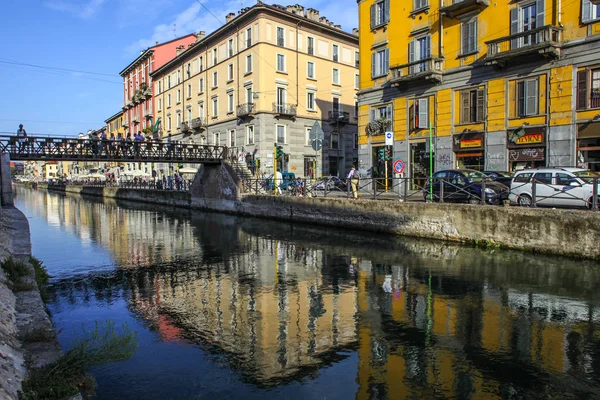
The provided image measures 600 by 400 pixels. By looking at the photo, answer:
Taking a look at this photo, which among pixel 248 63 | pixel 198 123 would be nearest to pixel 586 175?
pixel 248 63

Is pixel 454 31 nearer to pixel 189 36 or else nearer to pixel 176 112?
pixel 176 112

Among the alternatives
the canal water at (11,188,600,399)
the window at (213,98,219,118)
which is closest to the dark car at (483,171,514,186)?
the canal water at (11,188,600,399)

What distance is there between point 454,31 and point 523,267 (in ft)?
57.2

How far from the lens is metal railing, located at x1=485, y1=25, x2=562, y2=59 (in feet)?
65.1

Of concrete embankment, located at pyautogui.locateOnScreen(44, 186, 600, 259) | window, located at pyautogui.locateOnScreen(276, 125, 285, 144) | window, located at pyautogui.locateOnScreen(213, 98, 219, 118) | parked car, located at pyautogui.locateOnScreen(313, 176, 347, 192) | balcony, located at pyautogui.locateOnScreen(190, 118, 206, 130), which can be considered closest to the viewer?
concrete embankment, located at pyautogui.locateOnScreen(44, 186, 600, 259)

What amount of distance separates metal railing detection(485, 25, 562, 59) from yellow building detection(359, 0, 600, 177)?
45 mm

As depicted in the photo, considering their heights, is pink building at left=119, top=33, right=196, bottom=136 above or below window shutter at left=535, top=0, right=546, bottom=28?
above

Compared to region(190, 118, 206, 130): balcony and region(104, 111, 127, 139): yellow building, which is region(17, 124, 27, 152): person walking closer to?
region(190, 118, 206, 130): balcony

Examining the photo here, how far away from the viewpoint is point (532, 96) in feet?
69.6

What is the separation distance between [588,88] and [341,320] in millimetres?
18113

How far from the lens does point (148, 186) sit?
46.2 meters

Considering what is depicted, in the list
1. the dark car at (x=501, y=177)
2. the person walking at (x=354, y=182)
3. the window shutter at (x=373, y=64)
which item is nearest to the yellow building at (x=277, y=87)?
the window shutter at (x=373, y=64)

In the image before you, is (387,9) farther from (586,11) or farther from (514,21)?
(586,11)

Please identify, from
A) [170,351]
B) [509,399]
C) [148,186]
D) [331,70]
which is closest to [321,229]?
[170,351]
